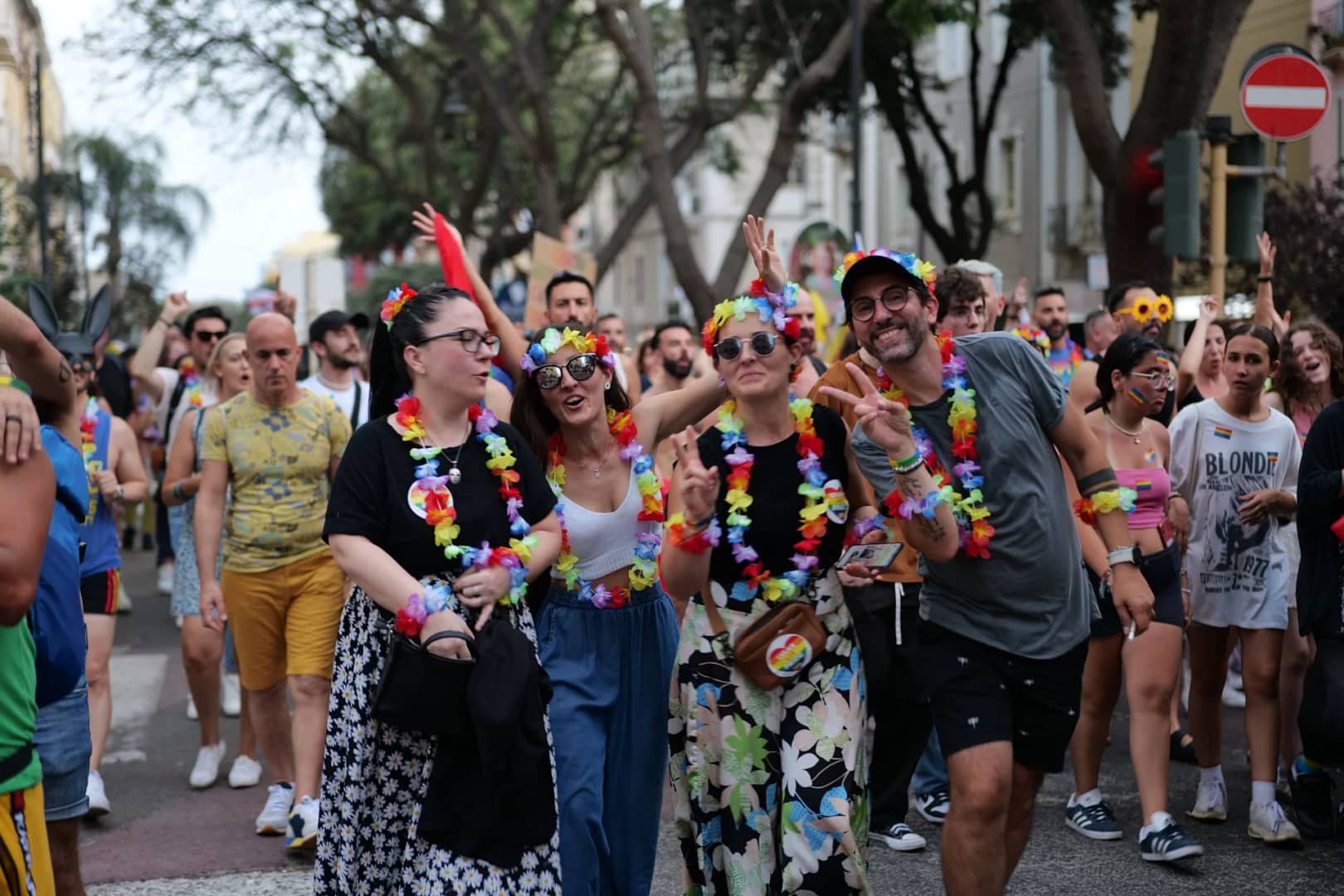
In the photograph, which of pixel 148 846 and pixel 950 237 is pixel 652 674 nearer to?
pixel 148 846

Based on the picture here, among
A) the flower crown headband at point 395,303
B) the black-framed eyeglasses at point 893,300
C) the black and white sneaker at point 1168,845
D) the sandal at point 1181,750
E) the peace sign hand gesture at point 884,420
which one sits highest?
the flower crown headband at point 395,303

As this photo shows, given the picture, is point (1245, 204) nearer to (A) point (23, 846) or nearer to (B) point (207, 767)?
(B) point (207, 767)

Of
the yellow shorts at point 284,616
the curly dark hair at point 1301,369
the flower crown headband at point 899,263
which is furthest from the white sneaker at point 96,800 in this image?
the curly dark hair at point 1301,369

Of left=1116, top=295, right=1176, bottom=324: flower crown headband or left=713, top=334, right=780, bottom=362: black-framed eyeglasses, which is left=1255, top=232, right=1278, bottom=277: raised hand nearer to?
left=1116, top=295, right=1176, bottom=324: flower crown headband

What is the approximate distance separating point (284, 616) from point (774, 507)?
293 centimetres

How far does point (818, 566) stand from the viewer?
480 centimetres

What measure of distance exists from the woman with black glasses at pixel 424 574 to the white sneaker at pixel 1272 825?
337 cm

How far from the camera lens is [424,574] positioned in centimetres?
442

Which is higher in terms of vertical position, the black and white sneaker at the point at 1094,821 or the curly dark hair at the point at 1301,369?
the curly dark hair at the point at 1301,369

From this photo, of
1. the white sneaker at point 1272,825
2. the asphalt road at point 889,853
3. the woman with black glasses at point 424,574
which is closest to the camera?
the woman with black glasses at point 424,574

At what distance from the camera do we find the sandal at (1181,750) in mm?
7945

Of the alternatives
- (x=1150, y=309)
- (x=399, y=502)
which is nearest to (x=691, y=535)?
(x=399, y=502)

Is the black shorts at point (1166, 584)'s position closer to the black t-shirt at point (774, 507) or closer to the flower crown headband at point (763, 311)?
the black t-shirt at point (774, 507)

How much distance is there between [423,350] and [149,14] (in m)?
19.8
